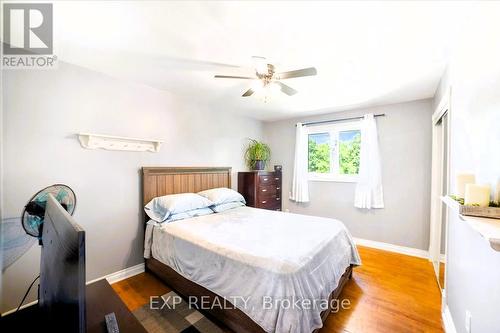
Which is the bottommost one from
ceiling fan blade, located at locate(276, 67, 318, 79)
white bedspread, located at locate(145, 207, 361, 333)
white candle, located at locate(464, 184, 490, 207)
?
white bedspread, located at locate(145, 207, 361, 333)

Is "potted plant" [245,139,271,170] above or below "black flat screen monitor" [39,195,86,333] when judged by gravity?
above

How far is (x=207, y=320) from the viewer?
187 centimetres

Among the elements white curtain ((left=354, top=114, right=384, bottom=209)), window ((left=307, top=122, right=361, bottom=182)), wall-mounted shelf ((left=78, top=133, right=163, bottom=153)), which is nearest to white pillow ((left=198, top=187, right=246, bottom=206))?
wall-mounted shelf ((left=78, top=133, right=163, bottom=153))

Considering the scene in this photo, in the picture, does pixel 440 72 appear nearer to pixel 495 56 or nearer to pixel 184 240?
pixel 495 56

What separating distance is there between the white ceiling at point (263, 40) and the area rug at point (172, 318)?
2.38 metres

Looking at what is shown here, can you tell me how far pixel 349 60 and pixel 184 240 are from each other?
7.84 ft

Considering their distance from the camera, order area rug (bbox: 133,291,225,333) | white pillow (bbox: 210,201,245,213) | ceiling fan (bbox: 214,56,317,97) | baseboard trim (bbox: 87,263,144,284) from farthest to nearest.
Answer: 1. white pillow (bbox: 210,201,245,213)
2. baseboard trim (bbox: 87,263,144,284)
3. ceiling fan (bbox: 214,56,317,97)
4. area rug (bbox: 133,291,225,333)

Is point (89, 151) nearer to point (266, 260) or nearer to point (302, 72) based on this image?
point (266, 260)

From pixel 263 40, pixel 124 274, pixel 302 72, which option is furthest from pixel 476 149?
pixel 124 274

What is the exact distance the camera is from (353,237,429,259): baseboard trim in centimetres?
319

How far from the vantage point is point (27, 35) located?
1747mm

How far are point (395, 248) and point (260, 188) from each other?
2370mm

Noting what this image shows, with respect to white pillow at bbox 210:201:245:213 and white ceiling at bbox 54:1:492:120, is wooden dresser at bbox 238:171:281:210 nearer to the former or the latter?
white pillow at bbox 210:201:245:213

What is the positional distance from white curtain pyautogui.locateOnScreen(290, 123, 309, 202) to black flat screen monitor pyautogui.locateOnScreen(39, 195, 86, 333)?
389cm
